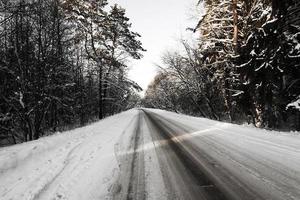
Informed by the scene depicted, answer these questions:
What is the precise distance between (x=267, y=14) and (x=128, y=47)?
17.5 m

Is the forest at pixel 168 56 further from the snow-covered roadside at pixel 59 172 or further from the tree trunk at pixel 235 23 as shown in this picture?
the snow-covered roadside at pixel 59 172

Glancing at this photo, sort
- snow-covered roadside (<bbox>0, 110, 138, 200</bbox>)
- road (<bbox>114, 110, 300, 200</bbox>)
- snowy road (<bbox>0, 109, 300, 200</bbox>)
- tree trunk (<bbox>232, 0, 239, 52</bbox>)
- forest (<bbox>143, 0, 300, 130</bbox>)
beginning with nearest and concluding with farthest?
road (<bbox>114, 110, 300, 200</bbox>)
snowy road (<bbox>0, 109, 300, 200</bbox>)
snow-covered roadside (<bbox>0, 110, 138, 200</bbox>)
forest (<bbox>143, 0, 300, 130</bbox>)
tree trunk (<bbox>232, 0, 239, 52</bbox>)

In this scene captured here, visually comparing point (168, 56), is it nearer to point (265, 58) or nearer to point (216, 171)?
point (265, 58)

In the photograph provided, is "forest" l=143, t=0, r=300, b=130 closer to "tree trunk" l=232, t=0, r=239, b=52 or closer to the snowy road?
"tree trunk" l=232, t=0, r=239, b=52

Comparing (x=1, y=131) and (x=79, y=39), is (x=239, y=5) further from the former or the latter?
(x=1, y=131)

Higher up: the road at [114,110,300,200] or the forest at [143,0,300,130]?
the forest at [143,0,300,130]

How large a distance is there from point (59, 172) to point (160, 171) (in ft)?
7.44

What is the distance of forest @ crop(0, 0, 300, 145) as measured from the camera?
43.1 ft

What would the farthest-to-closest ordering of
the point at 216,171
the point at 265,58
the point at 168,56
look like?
the point at 168,56 < the point at 265,58 < the point at 216,171

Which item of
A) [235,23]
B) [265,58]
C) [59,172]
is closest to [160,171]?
[59,172]

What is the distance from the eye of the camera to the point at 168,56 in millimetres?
30172

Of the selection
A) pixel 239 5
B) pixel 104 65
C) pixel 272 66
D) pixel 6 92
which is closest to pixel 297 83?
pixel 272 66

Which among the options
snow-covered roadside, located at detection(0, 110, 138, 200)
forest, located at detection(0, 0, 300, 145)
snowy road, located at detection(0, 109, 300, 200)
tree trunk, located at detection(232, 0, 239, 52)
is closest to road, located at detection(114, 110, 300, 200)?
snowy road, located at detection(0, 109, 300, 200)

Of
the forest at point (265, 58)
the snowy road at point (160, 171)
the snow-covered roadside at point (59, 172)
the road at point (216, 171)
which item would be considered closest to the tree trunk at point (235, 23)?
the forest at point (265, 58)
